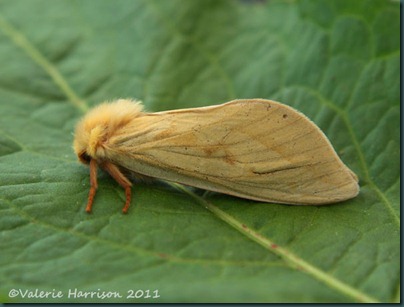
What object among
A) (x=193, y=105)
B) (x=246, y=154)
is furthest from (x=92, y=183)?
(x=193, y=105)

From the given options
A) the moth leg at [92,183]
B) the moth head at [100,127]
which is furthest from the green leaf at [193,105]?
the moth head at [100,127]

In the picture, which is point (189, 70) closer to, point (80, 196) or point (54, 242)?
point (80, 196)

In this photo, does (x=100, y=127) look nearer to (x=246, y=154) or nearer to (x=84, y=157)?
(x=84, y=157)

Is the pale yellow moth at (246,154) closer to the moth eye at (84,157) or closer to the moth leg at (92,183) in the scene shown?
the moth leg at (92,183)

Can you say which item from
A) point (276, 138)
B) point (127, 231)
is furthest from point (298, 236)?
point (127, 231)

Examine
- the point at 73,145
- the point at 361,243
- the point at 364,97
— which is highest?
the point at 73,145

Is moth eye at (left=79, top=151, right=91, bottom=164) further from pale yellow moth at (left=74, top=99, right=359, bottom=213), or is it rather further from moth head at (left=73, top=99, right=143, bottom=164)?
pale yellow moth at (left=74, top=99, right=359, bottom=213)

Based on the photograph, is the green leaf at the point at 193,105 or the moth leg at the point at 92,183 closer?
the green leaf at the point at 193,105

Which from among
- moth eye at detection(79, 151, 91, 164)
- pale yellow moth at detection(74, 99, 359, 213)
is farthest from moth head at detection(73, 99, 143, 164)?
pale yellow moth at detection(74, 99, 359, 213)
